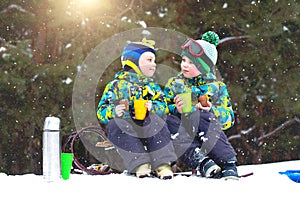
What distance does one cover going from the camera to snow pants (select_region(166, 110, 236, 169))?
2736 mm

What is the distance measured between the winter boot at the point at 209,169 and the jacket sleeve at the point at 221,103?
12.0 inches

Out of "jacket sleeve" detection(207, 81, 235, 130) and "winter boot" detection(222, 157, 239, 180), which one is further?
"jacket sleeve" detection(207, 81, 235, 130)

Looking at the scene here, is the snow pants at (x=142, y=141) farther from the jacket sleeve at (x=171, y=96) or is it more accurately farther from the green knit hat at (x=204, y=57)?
the green knit hat at (x=204, y=57)

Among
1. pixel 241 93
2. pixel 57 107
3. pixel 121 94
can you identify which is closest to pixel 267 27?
pixel 241 93

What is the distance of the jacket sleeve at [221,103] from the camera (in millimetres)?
2891

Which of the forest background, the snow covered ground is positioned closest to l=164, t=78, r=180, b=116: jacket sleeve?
the snow covered ground

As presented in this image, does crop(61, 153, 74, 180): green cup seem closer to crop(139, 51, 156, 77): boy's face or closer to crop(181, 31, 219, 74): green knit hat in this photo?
crop(139, 51, 156, 77): boy's face

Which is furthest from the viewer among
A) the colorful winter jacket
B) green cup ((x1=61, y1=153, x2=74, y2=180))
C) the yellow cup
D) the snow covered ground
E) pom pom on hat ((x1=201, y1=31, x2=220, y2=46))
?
pom pom on hat ((x1=201, y1=31, x2=220, y2=46))

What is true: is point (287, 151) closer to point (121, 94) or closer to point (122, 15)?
point (122, 15)

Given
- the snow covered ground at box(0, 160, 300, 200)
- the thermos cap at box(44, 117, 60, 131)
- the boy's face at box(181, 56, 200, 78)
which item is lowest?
the snow covered ground at box(0, 160, 300, 200)

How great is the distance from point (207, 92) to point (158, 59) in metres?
2.35

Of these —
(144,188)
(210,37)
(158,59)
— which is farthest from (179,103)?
(158,59)

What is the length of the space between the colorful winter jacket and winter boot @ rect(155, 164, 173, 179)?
426 millimetres

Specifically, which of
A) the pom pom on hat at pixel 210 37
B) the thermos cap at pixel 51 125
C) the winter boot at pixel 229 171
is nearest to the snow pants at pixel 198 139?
the winter boot at pixel 229 171
